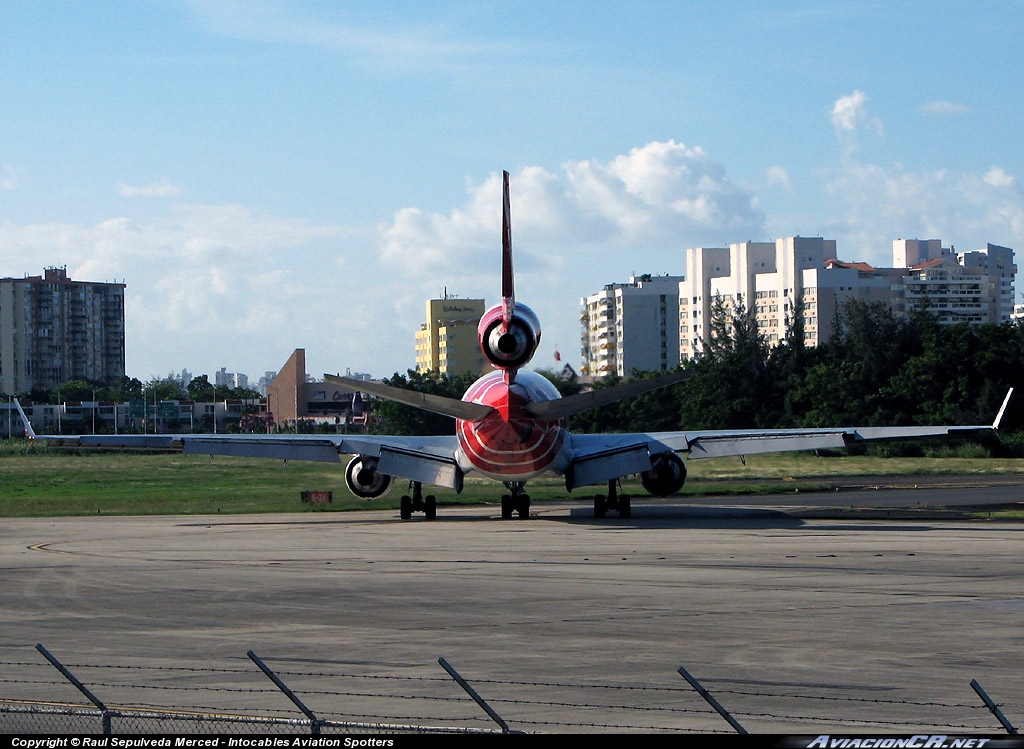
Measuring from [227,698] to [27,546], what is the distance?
22549 millimetres

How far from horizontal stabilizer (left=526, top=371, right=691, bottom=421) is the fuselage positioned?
578 mm

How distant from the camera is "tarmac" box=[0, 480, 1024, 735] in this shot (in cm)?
1342

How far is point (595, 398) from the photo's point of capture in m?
35.5

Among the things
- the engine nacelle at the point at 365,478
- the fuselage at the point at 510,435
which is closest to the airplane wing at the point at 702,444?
the fuselage at the point at 510,435

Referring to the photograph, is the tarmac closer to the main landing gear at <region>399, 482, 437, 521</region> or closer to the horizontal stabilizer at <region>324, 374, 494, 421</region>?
the horizontal stabilizer at <region>324, 374, 494, 421</region>

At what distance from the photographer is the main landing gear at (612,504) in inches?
1742

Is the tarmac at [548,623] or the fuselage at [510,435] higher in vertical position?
the fuselage at [510,435]

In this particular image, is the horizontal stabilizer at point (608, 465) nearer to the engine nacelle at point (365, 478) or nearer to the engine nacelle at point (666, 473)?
the engine nacelle at point (666, 473)

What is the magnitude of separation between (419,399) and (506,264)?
23.5 feet

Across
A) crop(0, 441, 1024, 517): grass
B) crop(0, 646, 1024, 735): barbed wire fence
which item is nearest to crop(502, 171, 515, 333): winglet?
crop(0, 441, 1024, 517): grass

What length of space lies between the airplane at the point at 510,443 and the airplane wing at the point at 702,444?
39 mm

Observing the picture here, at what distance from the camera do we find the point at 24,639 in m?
18.5

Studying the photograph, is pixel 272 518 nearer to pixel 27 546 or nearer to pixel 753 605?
pixel 27 546
